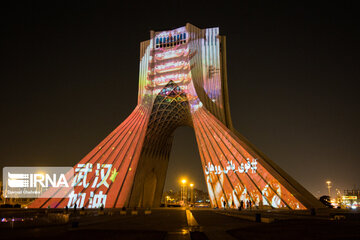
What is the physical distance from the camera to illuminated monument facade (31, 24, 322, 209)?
16.8 meters

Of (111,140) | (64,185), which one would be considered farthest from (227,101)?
(64,185)

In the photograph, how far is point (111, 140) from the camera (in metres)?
21.7

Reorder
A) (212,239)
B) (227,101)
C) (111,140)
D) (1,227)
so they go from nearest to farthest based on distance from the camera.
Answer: (212,239)
(1,227)
(111,140)
(227,101)

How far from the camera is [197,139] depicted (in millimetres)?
20984

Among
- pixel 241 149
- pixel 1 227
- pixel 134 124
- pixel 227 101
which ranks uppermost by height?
pixel 227 101

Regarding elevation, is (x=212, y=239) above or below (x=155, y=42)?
below

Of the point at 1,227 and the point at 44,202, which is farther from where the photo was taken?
the point at 44,202

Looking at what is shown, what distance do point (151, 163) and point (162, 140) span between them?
289 cm

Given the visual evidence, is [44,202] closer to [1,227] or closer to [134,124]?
[134,124]

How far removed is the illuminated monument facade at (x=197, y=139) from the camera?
16797mm

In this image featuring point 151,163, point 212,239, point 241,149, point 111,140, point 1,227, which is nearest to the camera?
point 212,239

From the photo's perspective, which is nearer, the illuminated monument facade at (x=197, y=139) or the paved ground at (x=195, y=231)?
the paved ground at (x=195, y=231)

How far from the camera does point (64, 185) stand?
19344 millimetres

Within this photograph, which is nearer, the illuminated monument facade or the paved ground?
the paved ground
